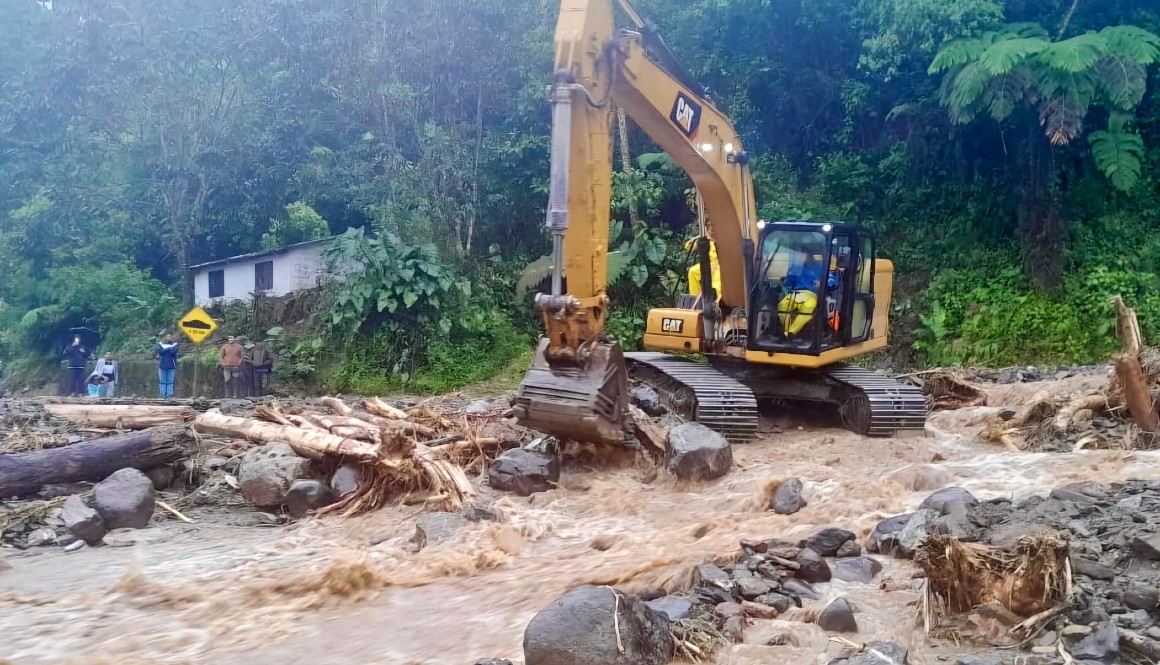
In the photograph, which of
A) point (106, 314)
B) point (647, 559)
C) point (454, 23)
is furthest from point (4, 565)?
point (106, 314)

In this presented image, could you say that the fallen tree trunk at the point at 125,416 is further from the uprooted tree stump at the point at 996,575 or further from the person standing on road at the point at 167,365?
the person standing on road at the point at 167,365

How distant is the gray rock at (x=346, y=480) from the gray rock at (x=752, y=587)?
3592 mm

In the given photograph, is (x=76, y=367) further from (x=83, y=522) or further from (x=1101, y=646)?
(x=1101, y=646)

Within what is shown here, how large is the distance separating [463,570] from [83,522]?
2.84 meters

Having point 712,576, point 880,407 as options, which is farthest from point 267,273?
point 712,576

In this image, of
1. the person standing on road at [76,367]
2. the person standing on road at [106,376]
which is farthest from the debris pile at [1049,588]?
the person standing on road at [76,367]

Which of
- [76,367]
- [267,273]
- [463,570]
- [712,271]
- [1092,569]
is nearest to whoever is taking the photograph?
[1092,569]

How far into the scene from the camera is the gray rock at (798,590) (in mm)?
4512

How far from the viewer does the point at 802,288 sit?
9.13 m

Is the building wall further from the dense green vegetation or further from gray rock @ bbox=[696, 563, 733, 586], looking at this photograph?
gray rock @ bbox=[696, 563, 733, 586]

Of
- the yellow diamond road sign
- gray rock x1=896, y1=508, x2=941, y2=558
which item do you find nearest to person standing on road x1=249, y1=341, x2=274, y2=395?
the yellow diamond road sign

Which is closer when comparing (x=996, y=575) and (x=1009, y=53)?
(x=996, y=575)

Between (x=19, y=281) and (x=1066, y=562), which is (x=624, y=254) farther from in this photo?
(x=19, y=281)

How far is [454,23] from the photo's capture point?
21.6 metres
